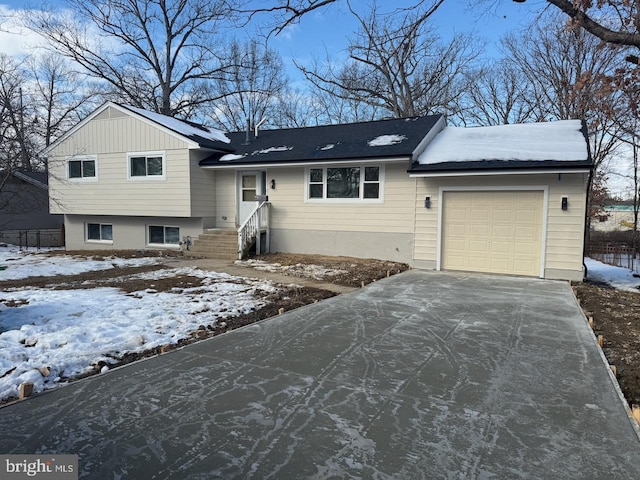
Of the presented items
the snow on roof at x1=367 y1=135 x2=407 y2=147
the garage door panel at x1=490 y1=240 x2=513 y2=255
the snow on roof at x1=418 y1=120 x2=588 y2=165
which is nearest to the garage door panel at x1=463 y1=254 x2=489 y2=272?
the garage door panel at x1=490 y1=240 x2=513 y2=255

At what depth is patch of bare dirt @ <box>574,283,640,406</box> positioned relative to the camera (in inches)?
154

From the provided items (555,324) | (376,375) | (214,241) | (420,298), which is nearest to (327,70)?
(214,241)

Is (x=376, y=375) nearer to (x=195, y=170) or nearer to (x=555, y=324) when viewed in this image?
(x=555, y=324)

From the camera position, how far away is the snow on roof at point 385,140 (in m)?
12.1

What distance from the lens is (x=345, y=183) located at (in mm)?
12484

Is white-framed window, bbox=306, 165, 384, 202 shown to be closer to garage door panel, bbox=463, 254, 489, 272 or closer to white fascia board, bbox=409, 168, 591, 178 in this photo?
white fascia board, bbox=409, 168, 591, 178

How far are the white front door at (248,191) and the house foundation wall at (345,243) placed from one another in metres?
1.50

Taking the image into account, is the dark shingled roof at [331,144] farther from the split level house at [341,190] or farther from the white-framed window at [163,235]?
the white-framed window at [163,235]

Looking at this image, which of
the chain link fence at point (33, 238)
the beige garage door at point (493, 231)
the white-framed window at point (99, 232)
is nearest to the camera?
the beige garage door at point (493, 231)

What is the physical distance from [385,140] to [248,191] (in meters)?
5.12

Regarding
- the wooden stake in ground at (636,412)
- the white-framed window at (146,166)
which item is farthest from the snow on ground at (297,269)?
the wooden stake in ground at (636,412)

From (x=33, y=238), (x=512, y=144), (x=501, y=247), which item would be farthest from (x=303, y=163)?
(x=33, y=238)

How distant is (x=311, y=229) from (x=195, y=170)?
4623 mm

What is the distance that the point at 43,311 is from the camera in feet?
18.7
